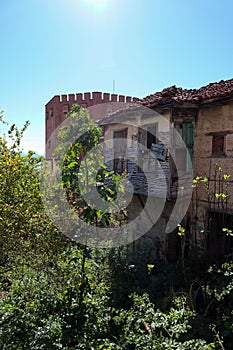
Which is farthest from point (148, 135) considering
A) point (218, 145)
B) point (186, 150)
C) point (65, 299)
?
point (65, 299)

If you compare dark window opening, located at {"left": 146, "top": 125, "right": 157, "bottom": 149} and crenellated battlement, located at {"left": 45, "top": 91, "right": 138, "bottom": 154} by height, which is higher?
crenellated battlement, located at {"left": 45, "top": 91, "right": 138, "bottom": 154}

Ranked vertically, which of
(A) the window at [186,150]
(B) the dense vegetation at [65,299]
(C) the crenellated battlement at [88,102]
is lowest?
(B) the dense vegetation at [65,299]

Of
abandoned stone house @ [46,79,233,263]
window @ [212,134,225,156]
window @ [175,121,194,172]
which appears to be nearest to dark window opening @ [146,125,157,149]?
abandoned stone house @ [46,79,233,263]

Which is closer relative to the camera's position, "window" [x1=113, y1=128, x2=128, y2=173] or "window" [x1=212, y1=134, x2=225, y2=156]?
"window" [x1=212, y1=134, x2=225, y2=156]

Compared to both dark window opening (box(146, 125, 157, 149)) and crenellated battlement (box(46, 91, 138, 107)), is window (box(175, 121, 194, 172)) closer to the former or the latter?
dark window opening (box(146, 125, 157, 149))

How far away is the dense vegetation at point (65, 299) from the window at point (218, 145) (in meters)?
3.46

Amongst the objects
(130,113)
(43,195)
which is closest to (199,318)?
(43,195)

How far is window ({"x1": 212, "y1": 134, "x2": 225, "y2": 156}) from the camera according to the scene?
794 centimetres

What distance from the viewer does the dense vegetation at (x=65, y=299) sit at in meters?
4.28

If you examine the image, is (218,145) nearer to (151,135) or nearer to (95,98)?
(151,135)

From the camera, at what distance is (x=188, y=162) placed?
8.99 m

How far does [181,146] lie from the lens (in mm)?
8828

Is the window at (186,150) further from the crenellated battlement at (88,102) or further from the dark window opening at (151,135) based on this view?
the crenellated battlement at (88,102)

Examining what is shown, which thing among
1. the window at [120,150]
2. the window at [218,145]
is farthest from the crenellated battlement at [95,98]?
the window at [218,145]
